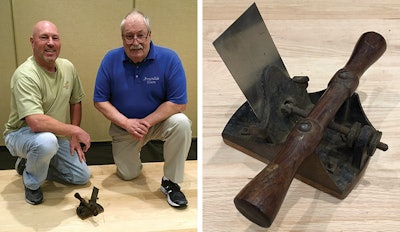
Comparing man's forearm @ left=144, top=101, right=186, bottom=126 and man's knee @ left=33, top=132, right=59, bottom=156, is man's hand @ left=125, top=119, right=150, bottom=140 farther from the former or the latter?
man's knee @ left=33, top=132, right=59, bottom=156

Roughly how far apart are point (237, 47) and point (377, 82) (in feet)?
0.80

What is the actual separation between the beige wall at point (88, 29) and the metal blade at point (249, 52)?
4.86ft

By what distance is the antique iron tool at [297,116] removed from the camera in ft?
1.68

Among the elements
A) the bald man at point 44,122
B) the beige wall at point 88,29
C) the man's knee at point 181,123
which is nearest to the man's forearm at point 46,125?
the bald man at point 44,122

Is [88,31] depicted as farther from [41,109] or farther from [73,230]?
[73,230]

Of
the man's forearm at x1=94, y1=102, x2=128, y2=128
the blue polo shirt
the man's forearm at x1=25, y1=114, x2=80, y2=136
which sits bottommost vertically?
the man's forearm at x1=25, y1=114, x2=80, y2=136

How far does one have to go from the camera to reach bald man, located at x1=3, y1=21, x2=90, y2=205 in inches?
60.9

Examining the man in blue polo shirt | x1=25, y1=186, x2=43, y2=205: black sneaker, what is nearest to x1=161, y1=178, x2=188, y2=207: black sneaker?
the man in blue polo shirt

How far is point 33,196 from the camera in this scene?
5.13 ft

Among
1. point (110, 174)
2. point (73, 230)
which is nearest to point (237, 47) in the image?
point (73, 230)

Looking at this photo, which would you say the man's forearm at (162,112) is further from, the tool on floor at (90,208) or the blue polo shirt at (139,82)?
the tool on floor at (90,208)

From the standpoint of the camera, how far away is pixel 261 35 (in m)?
0.55

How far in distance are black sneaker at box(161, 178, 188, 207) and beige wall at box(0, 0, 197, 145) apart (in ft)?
1.91

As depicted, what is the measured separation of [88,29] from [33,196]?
29.2 inches
